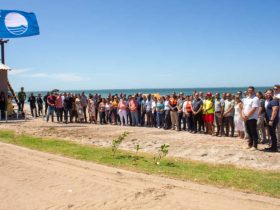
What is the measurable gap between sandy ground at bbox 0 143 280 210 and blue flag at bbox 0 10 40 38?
1391 centimetres

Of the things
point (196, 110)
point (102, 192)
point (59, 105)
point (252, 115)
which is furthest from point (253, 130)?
point (59, 105)

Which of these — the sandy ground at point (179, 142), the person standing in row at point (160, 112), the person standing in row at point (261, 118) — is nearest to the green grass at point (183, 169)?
the sandy ground at point (179, 142)

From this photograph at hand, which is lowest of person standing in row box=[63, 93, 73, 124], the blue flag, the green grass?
the green grass

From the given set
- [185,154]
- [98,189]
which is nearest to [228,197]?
[98,189]

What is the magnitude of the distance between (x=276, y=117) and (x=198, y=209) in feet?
19.5

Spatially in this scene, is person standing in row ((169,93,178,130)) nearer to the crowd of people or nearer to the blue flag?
the crowd of people

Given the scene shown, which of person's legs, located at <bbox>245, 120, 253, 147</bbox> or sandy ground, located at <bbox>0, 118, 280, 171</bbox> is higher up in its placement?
person's legs, located at <bbox>245, 120, 253, 147</bbox>

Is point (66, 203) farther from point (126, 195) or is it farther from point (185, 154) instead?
point (185, 154)

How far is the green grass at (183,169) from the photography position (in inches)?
320

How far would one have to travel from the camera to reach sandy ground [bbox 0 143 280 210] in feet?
22.4

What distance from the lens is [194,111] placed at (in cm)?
1596

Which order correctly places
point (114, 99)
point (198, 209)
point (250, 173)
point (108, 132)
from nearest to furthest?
point (198, 209)
point (250, 173)
point (108, 132)
point (114, 99)

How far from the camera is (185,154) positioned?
1190 cm

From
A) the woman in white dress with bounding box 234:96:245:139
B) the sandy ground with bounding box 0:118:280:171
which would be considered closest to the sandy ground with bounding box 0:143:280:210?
the sandy ground with bounding box 0:118:280:171
